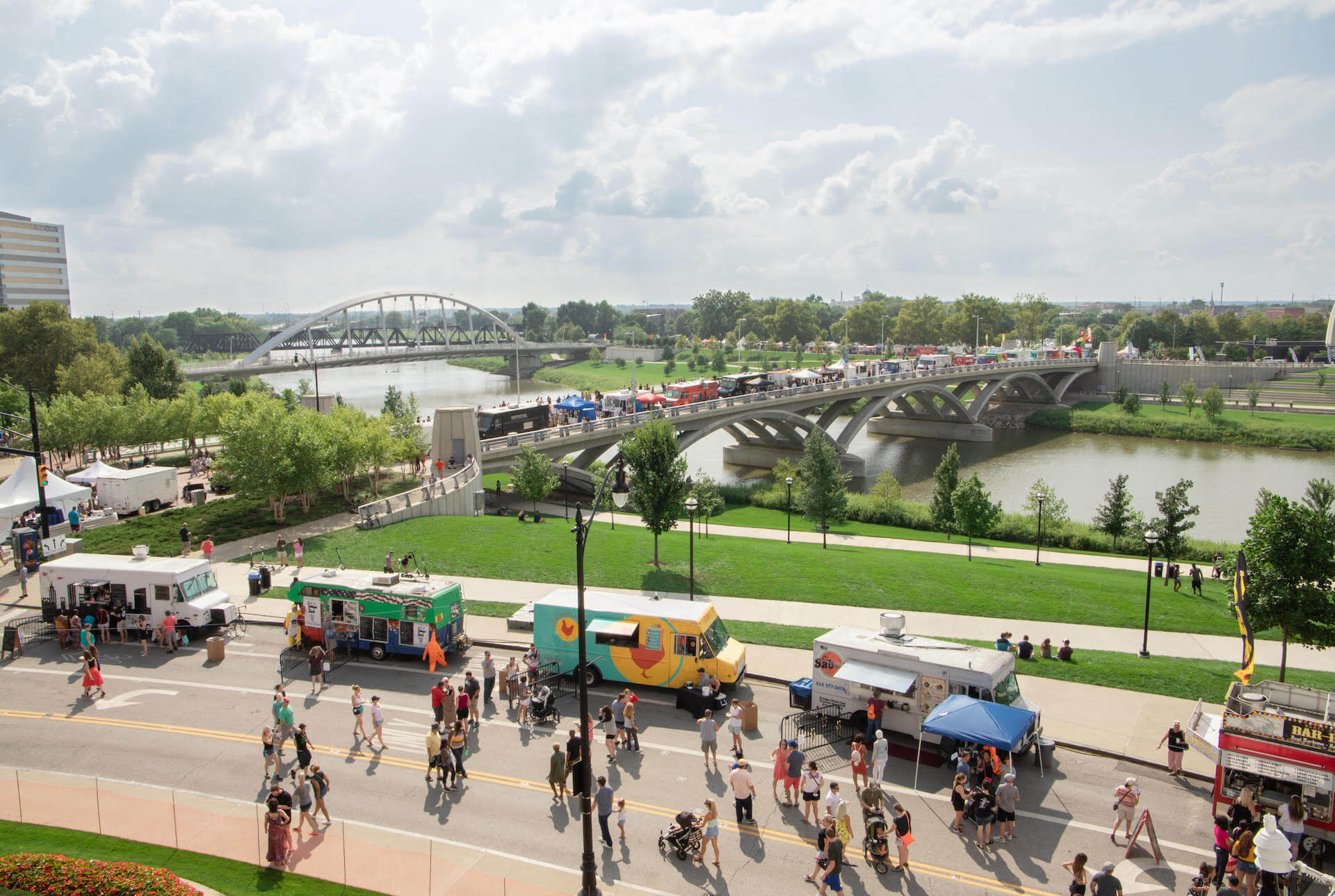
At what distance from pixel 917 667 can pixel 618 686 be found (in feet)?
22.2

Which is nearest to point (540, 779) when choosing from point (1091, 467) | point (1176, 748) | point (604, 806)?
point (604, 806)

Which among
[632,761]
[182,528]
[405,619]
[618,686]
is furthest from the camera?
[182,528]

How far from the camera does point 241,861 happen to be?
12727 mm

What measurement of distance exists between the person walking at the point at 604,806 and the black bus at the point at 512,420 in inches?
1456

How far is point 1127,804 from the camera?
1324cm

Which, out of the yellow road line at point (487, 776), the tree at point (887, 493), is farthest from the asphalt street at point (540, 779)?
the tree at point (887, 493)

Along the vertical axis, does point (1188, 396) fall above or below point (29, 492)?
above

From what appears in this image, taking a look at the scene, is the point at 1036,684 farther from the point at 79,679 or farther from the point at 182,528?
the point at 182,528

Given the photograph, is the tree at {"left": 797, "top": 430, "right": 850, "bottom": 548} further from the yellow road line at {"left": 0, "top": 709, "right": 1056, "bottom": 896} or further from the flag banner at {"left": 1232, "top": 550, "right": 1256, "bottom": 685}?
the yellow road line at {"left": 0, "top": 709, "right": 1056, "bottom": 896}

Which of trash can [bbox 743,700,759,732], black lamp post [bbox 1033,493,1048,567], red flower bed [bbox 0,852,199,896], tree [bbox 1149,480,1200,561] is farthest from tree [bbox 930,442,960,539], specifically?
red flower bed [bbox 0,852,199,896]

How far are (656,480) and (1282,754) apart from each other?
2024cm

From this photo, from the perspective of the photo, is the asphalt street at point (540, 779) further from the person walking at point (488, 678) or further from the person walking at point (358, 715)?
the person walking at point (488, 678)

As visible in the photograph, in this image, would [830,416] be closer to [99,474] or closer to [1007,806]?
[99,474]

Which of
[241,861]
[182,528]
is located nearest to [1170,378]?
[182,528]
